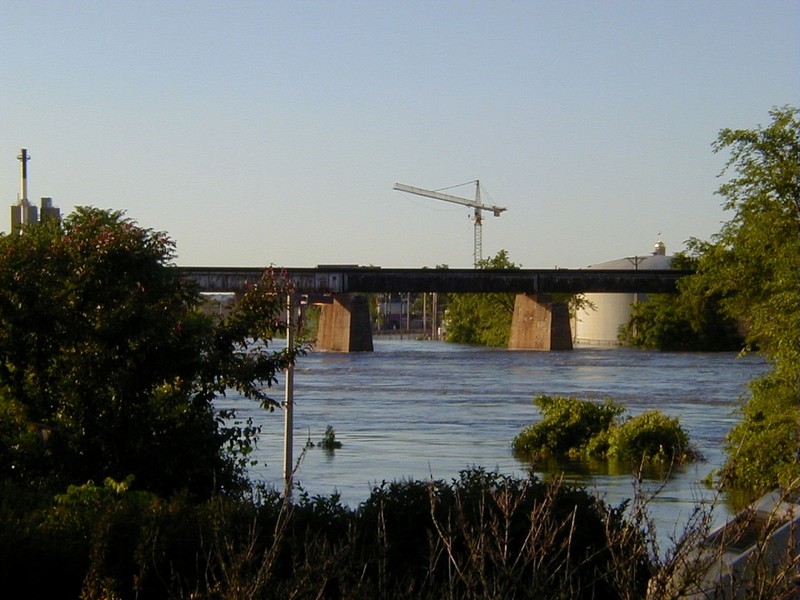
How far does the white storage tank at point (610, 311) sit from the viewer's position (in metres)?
122

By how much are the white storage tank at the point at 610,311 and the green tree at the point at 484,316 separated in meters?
8.90

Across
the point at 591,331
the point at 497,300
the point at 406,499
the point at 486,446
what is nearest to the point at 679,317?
the point at 591,331

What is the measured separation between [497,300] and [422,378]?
73056mm

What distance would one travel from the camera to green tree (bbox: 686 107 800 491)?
22453 mm

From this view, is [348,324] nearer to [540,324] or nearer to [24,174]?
[540,324]

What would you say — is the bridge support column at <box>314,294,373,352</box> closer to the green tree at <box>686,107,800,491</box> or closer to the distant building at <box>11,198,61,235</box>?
the green tree at <box>686,107,800,491</box>

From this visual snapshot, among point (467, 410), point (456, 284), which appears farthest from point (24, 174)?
point (456, 284)

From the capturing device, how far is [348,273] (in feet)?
328

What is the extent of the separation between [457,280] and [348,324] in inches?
597

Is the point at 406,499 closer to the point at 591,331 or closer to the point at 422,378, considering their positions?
the point at 422,378

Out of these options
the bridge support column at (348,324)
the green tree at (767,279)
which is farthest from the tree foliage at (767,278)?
the bridge support column at (348,324)

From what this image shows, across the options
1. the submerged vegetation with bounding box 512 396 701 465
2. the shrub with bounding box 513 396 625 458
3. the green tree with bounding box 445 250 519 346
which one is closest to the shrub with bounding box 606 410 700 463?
the submerged vegetation with bounding box 512 396 701 465

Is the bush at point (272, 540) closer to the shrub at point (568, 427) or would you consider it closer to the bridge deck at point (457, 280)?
the shrub at point (568, 427)

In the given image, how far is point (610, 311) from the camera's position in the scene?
130m
